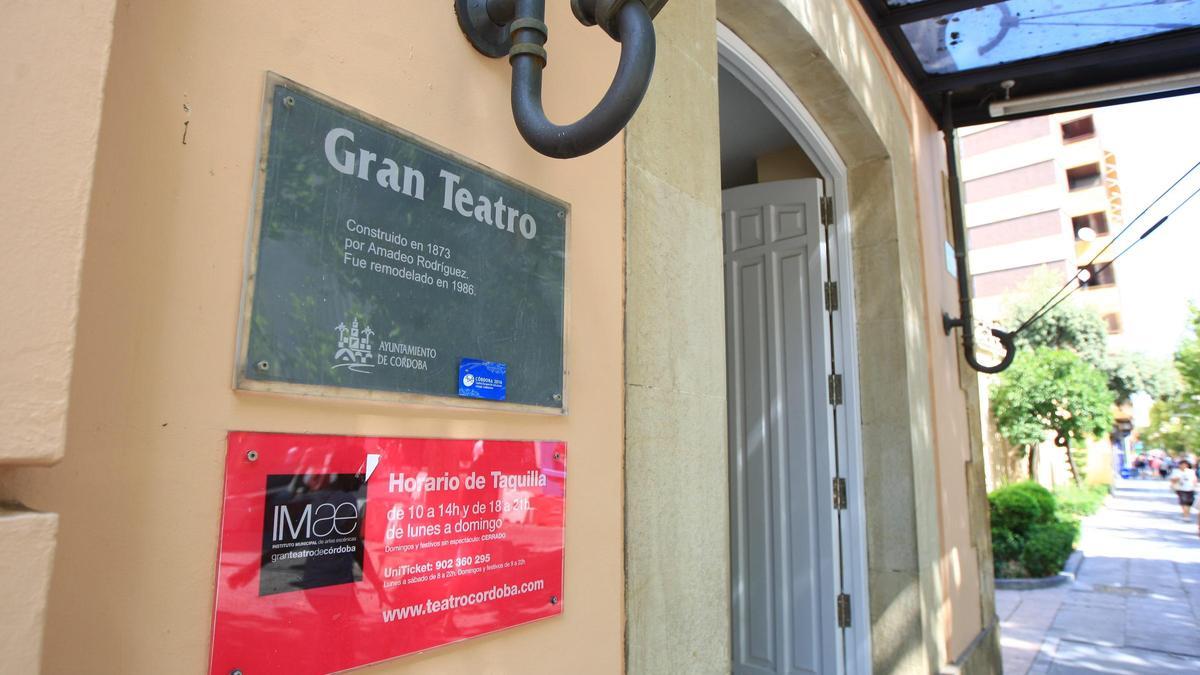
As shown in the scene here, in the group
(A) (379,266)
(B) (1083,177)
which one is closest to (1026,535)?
(A) (379,266)

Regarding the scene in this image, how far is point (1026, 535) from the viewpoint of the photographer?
10.4m

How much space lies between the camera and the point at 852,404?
434 cm


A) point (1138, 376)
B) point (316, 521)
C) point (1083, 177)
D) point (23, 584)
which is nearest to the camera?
point (23, 584)

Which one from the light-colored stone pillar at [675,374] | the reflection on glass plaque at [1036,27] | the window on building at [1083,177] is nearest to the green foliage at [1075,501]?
the reflection on glass plaque at [1036,27]

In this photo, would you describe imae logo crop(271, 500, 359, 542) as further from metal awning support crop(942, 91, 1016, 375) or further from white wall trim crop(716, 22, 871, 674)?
metal awning support crop(942, 91, 1016, 375)

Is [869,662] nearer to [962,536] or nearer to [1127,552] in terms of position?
[962,536]

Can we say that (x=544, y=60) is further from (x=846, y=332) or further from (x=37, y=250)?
(x=846, y=332)

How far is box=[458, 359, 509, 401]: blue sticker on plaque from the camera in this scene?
1.40 m

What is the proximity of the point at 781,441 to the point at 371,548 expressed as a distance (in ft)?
11.8

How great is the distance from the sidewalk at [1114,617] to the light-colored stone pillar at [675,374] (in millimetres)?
5211

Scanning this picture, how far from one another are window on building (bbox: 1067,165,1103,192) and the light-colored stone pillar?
44.5 metres

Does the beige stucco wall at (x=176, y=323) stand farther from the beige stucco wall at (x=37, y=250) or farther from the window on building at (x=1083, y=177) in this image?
the window on building at (x=1083, y=177)

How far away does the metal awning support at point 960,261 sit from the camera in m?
5.41

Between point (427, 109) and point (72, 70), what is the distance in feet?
2.27
